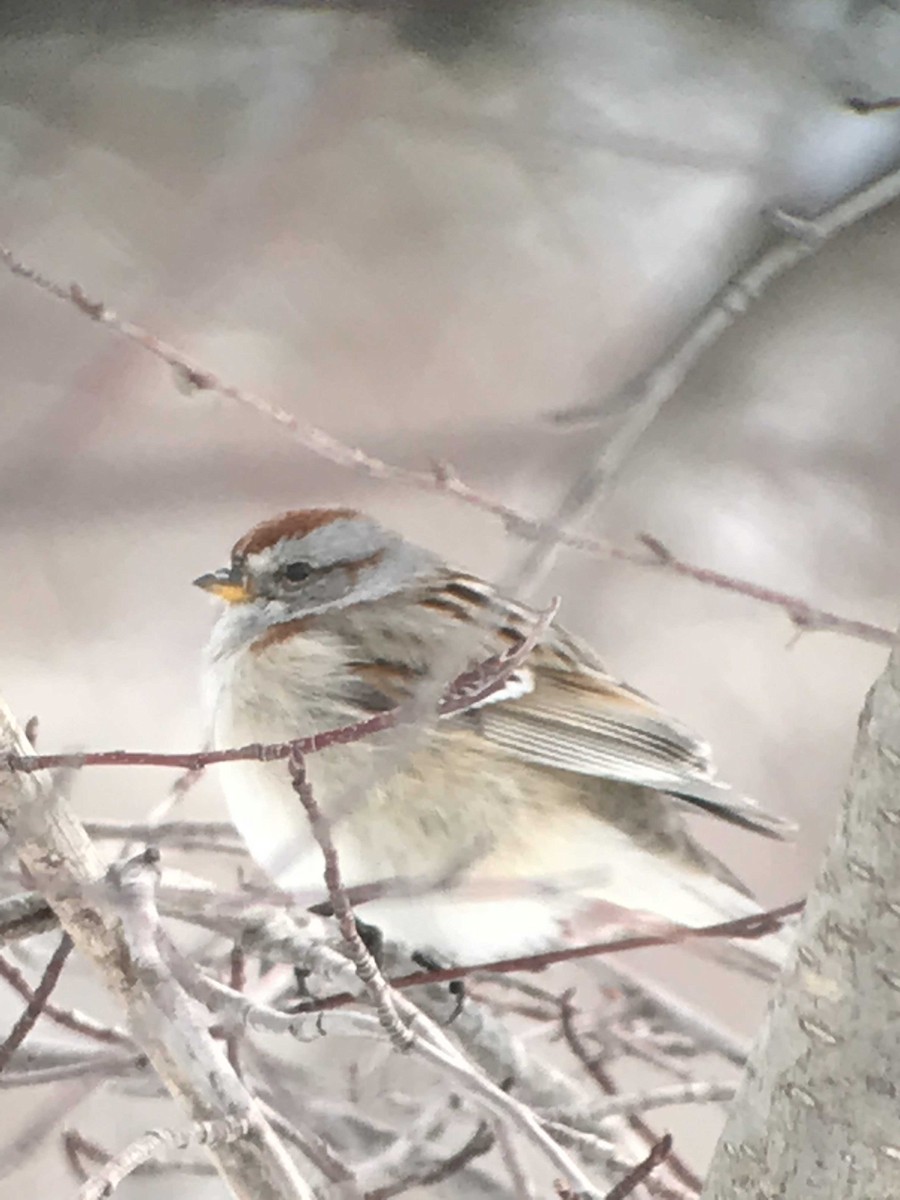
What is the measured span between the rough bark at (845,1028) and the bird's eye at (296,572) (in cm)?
55

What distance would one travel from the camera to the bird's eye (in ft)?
3.20

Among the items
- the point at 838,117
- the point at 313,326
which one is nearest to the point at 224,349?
the point at 313,326

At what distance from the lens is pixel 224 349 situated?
106 cm

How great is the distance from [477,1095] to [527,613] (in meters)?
0.30

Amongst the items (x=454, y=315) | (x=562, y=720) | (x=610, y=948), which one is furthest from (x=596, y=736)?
(x=454, y=315)

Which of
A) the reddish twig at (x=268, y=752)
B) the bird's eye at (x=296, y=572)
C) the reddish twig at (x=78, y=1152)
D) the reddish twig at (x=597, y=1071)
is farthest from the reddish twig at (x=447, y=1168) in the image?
the bird's eye at (x=296, y=572)

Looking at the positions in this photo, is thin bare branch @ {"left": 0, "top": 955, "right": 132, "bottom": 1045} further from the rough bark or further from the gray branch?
the rough bark

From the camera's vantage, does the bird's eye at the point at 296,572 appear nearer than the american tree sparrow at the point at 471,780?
No

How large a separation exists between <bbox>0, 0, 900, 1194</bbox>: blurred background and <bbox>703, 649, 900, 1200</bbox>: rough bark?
0.51 metres

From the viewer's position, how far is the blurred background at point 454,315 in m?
1.03

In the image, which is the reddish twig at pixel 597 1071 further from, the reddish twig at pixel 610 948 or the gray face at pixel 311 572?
the gray face at pixel 311 572

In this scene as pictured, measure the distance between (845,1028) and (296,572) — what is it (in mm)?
596

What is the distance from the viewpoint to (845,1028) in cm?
47

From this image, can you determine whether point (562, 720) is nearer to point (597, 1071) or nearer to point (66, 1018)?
point (597, 1071)
